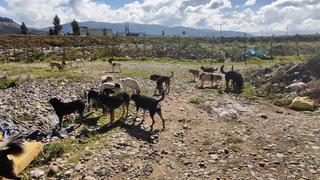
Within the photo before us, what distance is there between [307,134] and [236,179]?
4.37 meters

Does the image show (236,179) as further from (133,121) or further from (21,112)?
(21,112)

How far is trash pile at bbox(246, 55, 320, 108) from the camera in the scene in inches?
694

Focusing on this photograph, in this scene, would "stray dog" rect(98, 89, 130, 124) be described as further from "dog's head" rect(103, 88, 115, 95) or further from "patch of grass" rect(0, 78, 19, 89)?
"patch of grass" rect(0, 78, 19, 89)

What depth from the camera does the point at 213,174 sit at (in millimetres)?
8992

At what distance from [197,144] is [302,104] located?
6.69 metres

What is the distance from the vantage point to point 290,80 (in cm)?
2052

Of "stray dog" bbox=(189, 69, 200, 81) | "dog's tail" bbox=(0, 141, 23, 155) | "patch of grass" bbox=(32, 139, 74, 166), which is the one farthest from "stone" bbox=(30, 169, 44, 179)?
"stray dog" bbox=(189, 69, 200, 81)

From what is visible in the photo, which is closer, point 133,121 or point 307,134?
point 307,134

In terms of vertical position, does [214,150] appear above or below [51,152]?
below

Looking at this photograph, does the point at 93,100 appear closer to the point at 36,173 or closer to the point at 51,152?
the point at 51,152

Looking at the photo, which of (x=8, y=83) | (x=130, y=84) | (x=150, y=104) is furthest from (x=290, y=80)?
(x=8, y=83)

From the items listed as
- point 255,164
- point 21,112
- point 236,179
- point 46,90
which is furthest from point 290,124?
point 46,90

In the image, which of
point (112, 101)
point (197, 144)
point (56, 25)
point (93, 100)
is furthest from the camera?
point (56, 25)

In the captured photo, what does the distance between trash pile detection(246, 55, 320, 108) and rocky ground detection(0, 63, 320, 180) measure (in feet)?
7.04
